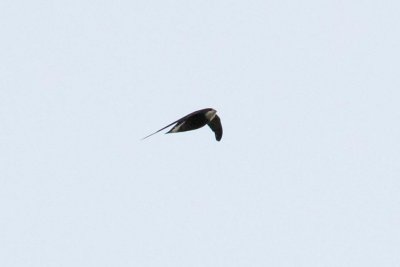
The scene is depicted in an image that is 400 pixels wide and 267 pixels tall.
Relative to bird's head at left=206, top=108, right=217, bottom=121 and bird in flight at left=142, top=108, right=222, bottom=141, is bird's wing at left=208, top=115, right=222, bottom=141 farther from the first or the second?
bird's head at left=206, top=108, right=217, bottom=121

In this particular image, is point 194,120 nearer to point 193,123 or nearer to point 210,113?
point 193,123

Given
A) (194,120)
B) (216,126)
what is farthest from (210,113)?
(216,126)

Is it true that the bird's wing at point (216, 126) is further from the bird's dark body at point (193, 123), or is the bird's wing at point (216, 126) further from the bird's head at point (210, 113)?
the bird's dark body at point (193, 123)

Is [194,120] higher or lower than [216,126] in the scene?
→ higher

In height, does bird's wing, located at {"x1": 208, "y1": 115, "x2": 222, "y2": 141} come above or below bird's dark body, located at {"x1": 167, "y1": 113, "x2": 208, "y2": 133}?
below

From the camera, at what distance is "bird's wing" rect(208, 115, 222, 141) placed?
28.8m

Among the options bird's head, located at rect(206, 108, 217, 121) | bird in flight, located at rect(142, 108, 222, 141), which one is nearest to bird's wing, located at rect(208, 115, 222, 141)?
bird in flight, located at rect(142, 108, 222, 141)

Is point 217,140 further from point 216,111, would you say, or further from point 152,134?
point 152,134

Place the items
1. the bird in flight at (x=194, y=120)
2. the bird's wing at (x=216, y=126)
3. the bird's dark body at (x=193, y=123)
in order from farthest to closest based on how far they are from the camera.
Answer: the bird's wing at (x=216, y=126) < the bird's dark body at (x=193, y=123) < the bird in flight at (x=194, y=120)

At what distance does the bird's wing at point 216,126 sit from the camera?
94.5 feet

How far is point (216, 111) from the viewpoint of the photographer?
27156 mm

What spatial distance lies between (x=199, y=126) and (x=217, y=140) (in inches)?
100

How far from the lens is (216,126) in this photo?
2903cm

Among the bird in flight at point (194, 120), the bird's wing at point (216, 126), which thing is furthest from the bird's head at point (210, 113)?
the bird's wing at point (216, 126)
